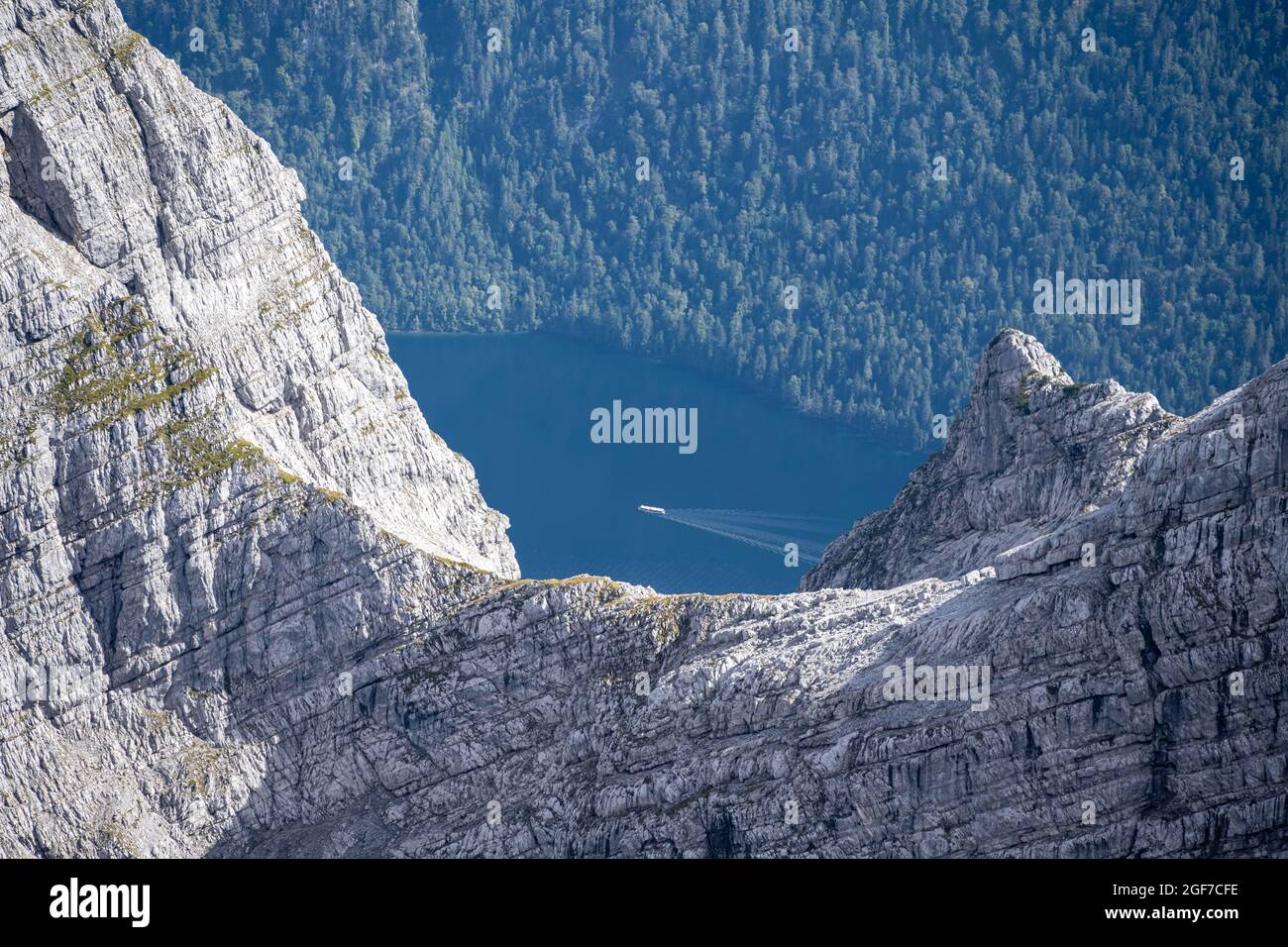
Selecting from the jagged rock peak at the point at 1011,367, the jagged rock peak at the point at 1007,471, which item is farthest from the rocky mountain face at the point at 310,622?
the jagged rock peak at the point at 1011,367

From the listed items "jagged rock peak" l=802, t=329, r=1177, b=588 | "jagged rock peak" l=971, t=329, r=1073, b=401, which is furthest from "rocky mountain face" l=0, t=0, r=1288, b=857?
"jagged rock peak" l=971, t=329, r=1073, b=401

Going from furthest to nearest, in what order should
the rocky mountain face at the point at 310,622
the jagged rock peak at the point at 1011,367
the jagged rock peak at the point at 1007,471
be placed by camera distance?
the jagged rock peak at the point at 1011,367 < the jagged rock peak at the point at 1007,471 < the rocky mountain face at the point at 310,622

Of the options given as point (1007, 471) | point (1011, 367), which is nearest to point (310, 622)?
point (1007, 471)

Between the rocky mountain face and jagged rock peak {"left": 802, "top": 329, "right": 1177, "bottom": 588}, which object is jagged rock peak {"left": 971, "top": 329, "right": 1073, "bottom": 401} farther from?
the rocky mountain face

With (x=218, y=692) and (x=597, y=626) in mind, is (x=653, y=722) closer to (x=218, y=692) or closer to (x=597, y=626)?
(x=597, y=626)

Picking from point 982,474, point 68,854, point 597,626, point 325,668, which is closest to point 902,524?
point 982,474

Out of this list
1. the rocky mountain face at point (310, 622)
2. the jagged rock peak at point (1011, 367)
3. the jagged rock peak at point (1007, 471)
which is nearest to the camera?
the rocky mountain face at point (310, 622)

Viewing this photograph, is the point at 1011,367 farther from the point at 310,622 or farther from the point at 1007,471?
the point at 310,622

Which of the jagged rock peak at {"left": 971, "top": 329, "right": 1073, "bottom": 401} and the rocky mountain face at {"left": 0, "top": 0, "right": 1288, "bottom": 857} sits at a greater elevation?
the jagged rock peak at {"left": 971, "top": 329, "right": 1073, "bottom": 401}

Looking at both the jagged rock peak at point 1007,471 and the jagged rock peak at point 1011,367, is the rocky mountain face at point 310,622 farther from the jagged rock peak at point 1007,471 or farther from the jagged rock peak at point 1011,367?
the jagged rock peak at point 1011,367
